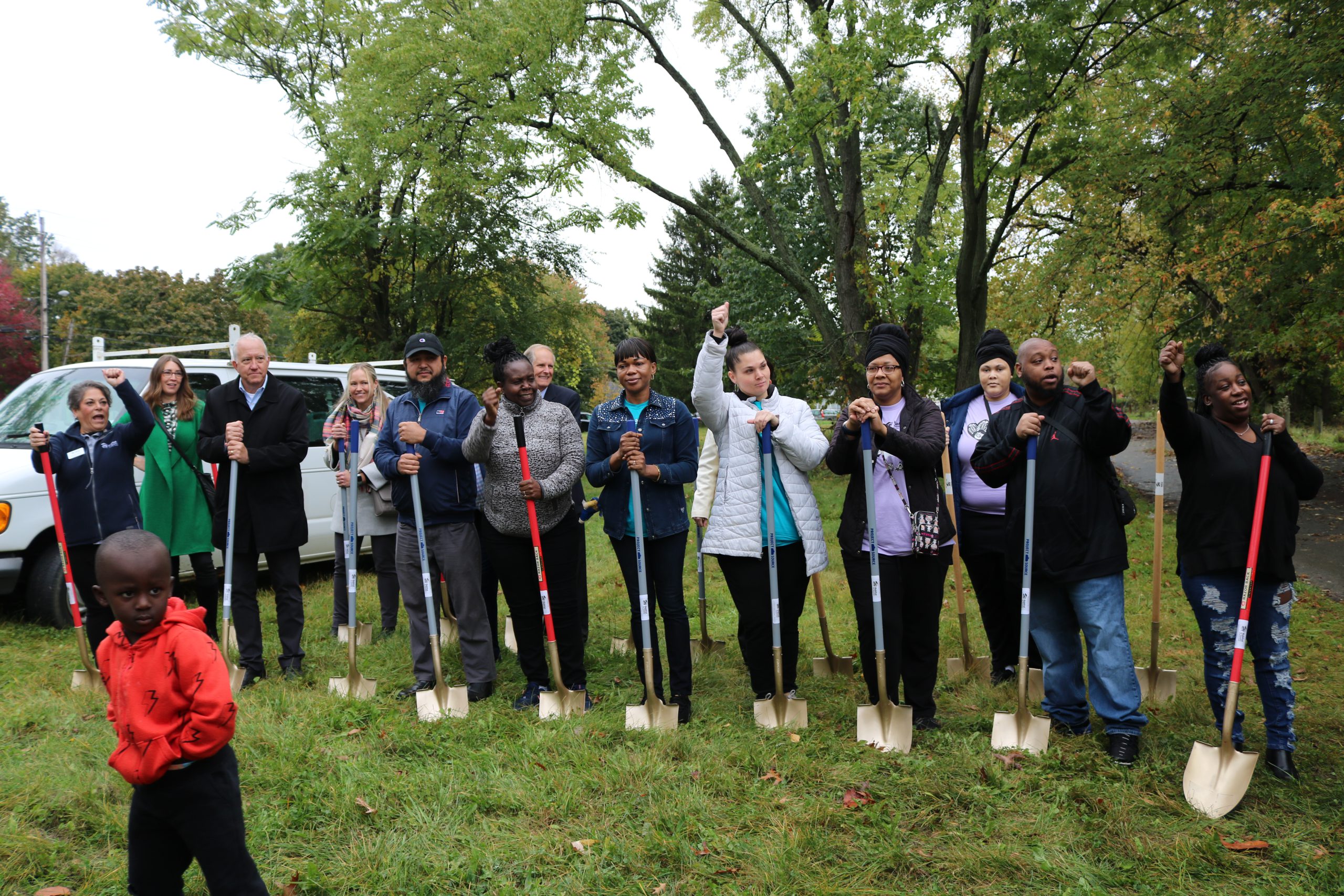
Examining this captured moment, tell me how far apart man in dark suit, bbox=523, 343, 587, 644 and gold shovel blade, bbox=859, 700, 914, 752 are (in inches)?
85.6

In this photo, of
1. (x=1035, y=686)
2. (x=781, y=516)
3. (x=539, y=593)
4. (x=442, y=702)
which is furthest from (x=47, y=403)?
(x=1035, y=686)

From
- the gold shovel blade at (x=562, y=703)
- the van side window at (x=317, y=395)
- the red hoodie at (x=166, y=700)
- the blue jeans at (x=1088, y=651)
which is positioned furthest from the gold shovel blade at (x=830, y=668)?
the van side window at (x=317, y=395)

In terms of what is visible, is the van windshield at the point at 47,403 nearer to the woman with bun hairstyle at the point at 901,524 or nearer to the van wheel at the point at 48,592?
the van wheel at the point at 48,592

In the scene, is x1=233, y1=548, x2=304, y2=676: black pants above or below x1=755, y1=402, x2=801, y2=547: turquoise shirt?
below

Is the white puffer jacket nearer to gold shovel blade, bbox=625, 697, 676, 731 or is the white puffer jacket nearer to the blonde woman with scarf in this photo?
gold shovel blade, bbox=625, 697, 676, 731

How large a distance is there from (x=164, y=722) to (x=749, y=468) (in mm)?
3102

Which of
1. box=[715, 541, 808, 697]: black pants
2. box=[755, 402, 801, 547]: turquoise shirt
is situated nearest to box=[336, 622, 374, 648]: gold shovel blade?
box=[715, 541, 808, 697]: black pants

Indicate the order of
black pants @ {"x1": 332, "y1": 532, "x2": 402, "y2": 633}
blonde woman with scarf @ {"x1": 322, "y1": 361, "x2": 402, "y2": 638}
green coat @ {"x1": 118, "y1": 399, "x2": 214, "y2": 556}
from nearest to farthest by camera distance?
green coat @ {"x1": 118, "y1": 399, "x2": 214, "y2": 556} → blonde woman with scarf @ {"x1": 322, "y1": 361, "x2": 402, "y2": 638} → black pants @ {"x1": 332, "y1": 532, "x2": 402, "y2": 633}

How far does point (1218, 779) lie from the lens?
12.1 feet

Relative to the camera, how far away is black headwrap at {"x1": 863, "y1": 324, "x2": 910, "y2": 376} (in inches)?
179

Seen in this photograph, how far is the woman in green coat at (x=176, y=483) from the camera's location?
567 centimetres

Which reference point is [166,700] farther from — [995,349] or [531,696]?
[995,349]

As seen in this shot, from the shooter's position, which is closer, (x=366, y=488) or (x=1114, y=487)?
(x=1114, y=487)

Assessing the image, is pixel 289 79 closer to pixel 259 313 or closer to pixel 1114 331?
pixel 1114 331
